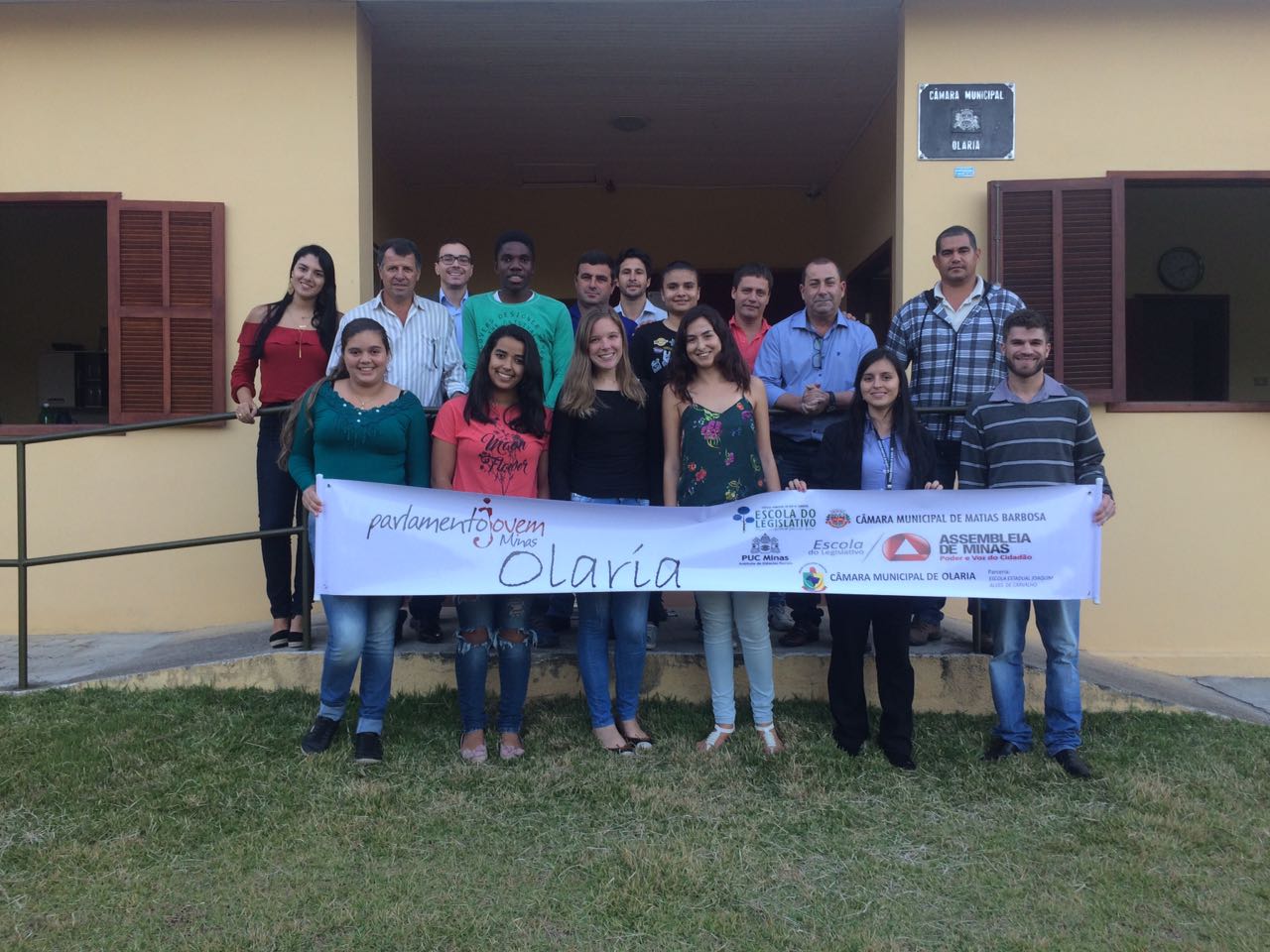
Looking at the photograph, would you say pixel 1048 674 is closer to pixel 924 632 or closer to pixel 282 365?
pixel 924 632

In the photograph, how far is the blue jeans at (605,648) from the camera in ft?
12.5

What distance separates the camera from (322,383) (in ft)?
12.3

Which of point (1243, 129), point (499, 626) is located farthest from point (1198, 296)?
point (499, 626)

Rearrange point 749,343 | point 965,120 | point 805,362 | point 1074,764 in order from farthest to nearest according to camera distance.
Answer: point 965,120
point 749,343
point 805,362
point 1074,764

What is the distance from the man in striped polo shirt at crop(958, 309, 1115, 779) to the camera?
3.69 meters

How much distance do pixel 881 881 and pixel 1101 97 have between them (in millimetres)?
4370

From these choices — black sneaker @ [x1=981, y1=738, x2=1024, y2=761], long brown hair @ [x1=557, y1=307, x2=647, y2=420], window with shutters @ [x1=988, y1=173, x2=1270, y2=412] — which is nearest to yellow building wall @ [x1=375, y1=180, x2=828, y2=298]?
window with shutters @ [x1=988, y1=173, x2=1270, y2=412]

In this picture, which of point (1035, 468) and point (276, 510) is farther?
point (276, 510)

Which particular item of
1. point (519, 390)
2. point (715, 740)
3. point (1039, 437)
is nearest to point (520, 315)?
point (519, 390)

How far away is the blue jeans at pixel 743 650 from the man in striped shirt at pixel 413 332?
4.59ft

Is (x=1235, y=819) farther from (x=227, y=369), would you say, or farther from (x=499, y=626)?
(x=227, y=369)

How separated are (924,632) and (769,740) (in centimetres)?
110

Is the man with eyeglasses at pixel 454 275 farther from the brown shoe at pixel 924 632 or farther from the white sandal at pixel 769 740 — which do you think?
the brown shoe at pixel 924 632

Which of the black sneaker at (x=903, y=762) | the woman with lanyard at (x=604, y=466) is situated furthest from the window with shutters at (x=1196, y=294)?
A: the woman with lanyard at (x=604, y=466)
